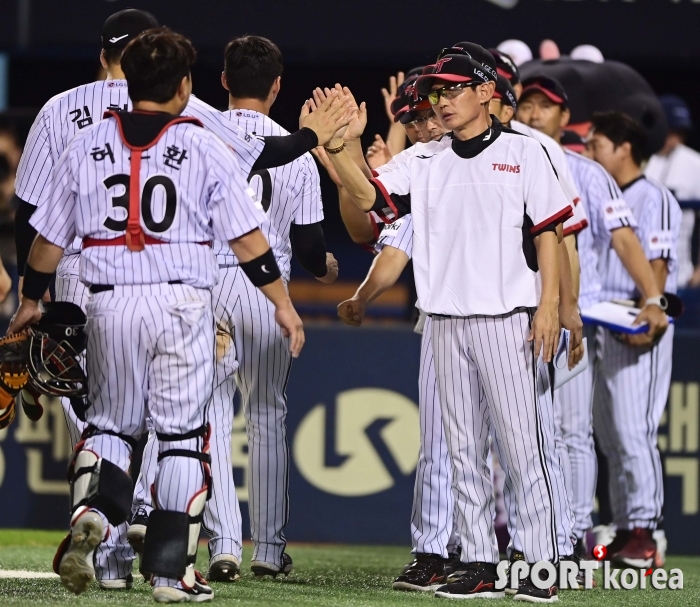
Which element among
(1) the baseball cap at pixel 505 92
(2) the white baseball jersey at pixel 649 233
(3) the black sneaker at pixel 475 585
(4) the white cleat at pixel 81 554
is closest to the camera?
(4) the white cleat at pixel 81 554

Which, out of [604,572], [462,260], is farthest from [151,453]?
[604,572]

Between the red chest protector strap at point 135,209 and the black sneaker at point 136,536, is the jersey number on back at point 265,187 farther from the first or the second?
the black sneaker at point 136,536

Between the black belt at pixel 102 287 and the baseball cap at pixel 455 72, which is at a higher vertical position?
the baseball cap at pixel 455 72

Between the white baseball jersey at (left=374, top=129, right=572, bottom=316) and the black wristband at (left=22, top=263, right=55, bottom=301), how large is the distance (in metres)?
1.23

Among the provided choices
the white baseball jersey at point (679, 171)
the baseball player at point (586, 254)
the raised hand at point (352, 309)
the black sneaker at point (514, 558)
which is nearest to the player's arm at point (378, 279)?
the raised hand at point (352, 309)

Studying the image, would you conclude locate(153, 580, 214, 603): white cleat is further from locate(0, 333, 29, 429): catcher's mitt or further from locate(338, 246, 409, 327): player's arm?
locate(338, 246, 409, 327): player's arm

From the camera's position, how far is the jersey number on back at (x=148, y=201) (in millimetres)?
4012

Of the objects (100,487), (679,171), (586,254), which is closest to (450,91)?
(100,487)

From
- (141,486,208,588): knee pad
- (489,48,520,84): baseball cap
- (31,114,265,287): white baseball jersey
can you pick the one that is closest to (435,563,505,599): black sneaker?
(141,486,208,588): knee pad

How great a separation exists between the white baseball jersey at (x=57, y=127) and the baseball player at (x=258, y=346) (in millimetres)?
437

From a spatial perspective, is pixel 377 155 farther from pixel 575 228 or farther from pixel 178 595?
pixel 178 595

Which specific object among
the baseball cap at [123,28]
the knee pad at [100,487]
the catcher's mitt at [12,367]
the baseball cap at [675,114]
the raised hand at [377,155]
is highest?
the baseball cap at [675,114]

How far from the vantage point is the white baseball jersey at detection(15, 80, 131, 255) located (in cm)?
477

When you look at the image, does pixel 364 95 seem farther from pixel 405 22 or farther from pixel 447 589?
pixel 447 589
